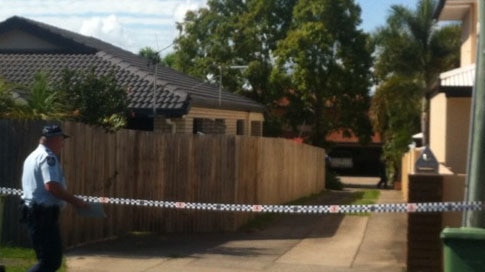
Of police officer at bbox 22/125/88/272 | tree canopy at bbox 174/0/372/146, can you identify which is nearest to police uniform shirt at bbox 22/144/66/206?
police officer at bbox 22/125/88/272

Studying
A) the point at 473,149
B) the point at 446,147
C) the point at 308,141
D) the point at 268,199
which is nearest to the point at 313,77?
the point at 308,141

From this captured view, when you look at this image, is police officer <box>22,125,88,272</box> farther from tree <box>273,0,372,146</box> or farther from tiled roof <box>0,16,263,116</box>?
tree <box>273,0,372,146</box>

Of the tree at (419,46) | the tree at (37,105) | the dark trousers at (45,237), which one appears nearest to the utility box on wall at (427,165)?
the dark trousers at (45,237)

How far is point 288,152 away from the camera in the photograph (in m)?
25.5

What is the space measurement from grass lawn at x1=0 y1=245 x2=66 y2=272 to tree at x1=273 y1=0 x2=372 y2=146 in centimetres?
3424

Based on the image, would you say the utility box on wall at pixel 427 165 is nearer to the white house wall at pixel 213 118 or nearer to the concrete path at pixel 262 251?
the concrete path at pixel 262 251

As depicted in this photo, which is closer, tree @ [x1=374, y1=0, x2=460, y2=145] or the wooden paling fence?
the wooden paling fence

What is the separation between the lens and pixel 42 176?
922cm

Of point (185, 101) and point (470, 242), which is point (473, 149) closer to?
point (470, 242)

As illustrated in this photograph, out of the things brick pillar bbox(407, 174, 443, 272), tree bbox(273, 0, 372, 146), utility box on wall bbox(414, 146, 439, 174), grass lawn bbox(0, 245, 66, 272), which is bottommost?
grass lawn bbox(0, 245, 66, 272)

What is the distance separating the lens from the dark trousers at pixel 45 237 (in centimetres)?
909

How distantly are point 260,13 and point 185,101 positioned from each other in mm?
28360

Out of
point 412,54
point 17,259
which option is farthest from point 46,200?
point 412,54

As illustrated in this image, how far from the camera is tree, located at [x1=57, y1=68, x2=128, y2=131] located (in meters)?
18.3
